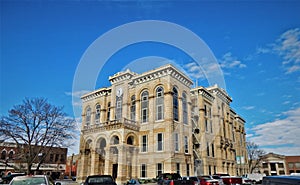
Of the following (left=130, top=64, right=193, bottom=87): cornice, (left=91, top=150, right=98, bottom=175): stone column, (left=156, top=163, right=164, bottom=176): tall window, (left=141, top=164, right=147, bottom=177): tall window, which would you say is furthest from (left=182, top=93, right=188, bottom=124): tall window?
(left=91, top=150, right=98, bottom=175): stone column

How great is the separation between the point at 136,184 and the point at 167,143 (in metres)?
7.48

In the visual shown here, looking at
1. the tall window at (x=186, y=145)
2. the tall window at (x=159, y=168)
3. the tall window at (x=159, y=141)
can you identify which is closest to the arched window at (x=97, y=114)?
the tall window at (x=159, y=141)

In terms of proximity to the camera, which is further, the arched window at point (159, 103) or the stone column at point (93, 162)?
the stone column at point (93, 162)

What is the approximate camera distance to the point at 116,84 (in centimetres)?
→ 3662

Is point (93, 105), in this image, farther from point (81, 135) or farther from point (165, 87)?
point (165, 87)

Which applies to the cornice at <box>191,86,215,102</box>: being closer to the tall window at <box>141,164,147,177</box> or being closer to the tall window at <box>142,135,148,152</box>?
the tall window at <box>142,135,148,152</box>

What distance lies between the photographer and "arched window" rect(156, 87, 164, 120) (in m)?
31.2

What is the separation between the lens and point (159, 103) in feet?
104

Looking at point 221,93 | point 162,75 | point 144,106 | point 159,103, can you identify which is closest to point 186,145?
point 159,103

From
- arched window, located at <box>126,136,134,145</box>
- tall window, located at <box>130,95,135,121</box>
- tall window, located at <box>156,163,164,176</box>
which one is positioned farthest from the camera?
tall window, located at <box>130,95,135,121</box>

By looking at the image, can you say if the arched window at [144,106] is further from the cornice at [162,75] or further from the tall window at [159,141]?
the tall window at [159,141]

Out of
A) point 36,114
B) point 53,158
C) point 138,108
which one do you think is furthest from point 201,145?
point 53,158

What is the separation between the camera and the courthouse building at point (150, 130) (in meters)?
29.6

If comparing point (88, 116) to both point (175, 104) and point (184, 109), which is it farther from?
point (184, 109)
